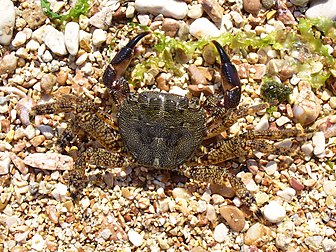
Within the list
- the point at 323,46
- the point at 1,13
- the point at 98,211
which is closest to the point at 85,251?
the point at 98,211

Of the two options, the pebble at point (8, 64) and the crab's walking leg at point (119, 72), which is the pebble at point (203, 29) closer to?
the crab's walking leg at point (119, 72)

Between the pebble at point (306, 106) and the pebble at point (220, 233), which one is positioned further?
the pebble at point (306, 106)

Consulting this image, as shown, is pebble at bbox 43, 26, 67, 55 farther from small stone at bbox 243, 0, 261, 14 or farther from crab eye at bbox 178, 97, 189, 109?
small stone at bbox 243, 0, 261, 14

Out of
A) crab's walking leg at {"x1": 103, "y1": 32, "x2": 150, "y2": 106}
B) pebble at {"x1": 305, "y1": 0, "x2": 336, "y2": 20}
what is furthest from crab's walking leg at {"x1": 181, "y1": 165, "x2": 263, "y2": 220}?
pebble at {"x1": 305, "y1": 0, "x2": 336, "y2": 20}

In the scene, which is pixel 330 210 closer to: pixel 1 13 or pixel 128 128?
pixel 128 128

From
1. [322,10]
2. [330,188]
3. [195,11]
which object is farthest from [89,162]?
[322,10]

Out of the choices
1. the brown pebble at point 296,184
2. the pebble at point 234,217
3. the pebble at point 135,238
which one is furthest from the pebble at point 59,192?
the brown pebble at point 296,184
